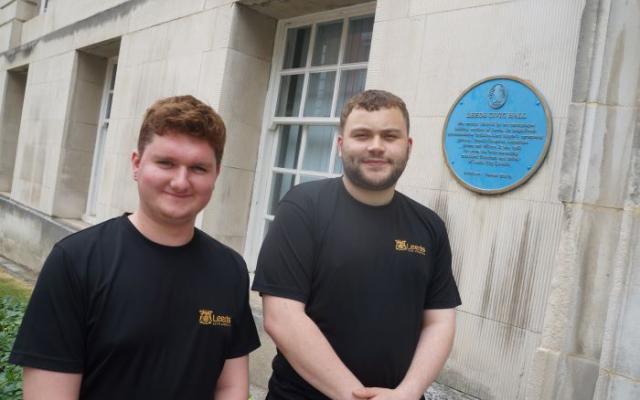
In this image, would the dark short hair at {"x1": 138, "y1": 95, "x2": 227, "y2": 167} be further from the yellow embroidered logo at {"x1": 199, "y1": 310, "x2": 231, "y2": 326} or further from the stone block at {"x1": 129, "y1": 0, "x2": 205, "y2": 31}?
the stone block at {"x1": 129, "y1": 0, "x2": 205, "y2": 31}

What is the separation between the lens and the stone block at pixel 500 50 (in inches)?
142

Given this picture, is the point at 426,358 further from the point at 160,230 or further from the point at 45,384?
the point at 45,384

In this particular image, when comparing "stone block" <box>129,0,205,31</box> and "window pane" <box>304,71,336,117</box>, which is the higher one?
"stone block" <box>129,0,205,31</box>

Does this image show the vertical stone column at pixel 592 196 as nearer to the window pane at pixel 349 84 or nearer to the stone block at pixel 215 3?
the window pane at pixel 349 84

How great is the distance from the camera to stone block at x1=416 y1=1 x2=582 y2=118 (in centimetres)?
361

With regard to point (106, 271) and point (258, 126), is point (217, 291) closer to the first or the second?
point (106, 271)

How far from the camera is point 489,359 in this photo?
12.3 ft

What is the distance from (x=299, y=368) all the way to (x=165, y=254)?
0.71 meters

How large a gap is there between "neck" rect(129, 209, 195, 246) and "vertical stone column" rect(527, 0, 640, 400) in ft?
6.86

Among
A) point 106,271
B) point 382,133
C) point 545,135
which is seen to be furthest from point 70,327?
point 545,135

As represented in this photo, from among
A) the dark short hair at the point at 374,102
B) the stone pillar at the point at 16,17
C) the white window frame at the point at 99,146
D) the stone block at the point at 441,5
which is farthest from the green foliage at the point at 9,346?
the stone pillar at the point at 16,17

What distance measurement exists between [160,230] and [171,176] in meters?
0.18

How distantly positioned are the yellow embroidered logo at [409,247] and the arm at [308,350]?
45 cm

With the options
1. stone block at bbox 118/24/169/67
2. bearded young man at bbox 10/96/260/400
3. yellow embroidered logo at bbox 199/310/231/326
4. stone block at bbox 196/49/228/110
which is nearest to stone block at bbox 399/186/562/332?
bearded young man at bbox 10/96/260/400
